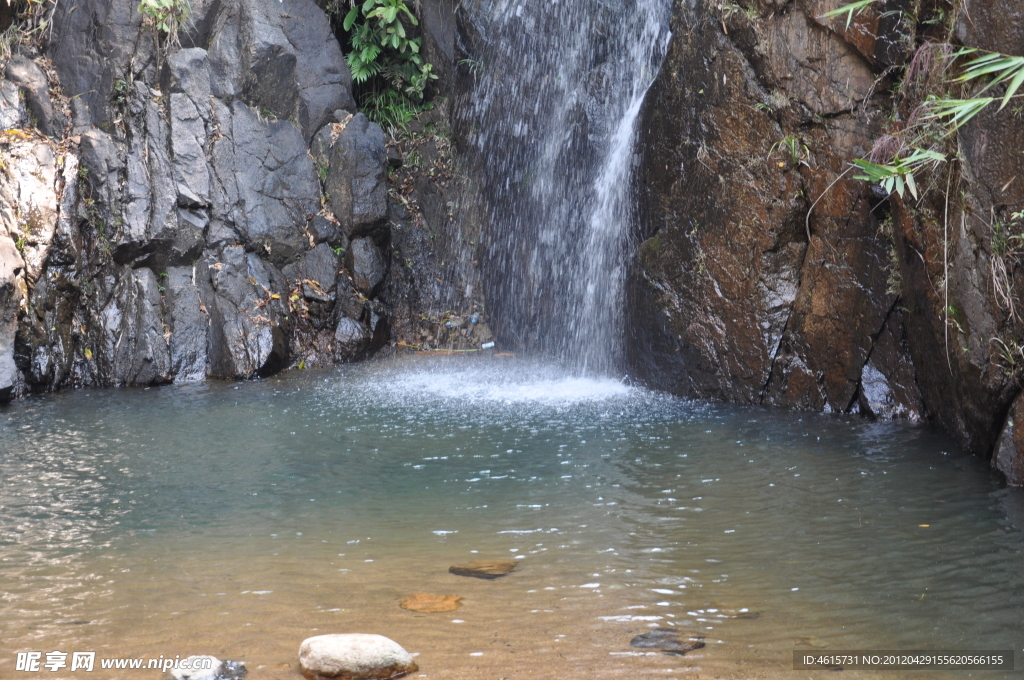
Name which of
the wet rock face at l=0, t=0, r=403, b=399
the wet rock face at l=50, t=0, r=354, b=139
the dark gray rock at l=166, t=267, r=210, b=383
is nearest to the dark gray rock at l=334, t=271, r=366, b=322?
the wet rock face at l=0, t=0, r=403, b=399

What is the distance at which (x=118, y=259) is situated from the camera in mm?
9664

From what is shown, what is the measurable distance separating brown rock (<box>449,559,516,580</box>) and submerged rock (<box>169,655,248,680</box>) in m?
1.23

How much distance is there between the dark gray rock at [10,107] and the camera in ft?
30.7

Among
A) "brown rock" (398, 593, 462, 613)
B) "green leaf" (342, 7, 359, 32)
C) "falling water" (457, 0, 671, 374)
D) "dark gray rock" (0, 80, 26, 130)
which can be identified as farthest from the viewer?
"green leaf" (342, 7, 359, 32)

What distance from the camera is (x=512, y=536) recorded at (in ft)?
14.3

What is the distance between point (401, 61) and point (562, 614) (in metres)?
10.5

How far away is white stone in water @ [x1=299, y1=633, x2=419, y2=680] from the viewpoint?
9.10ft

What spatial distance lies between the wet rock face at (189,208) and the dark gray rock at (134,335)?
0.06 ft

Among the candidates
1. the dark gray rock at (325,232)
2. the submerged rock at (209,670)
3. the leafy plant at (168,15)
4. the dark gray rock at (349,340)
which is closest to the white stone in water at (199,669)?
the submerged rock at (209,670)

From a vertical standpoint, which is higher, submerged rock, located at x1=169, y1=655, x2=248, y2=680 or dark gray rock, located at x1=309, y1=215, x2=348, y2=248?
dark gray rock, located at x1=309, y1=215, x2=348, y2=248

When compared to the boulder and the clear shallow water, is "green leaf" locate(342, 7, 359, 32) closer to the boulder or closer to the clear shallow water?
the clear shallow water

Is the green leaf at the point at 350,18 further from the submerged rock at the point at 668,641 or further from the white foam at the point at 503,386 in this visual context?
the submerged rock at the point at 668,641

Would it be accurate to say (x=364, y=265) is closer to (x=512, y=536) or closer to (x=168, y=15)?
(x=168, y=15)

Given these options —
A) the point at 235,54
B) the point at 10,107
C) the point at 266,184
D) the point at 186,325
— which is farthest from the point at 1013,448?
the point at 10,107
